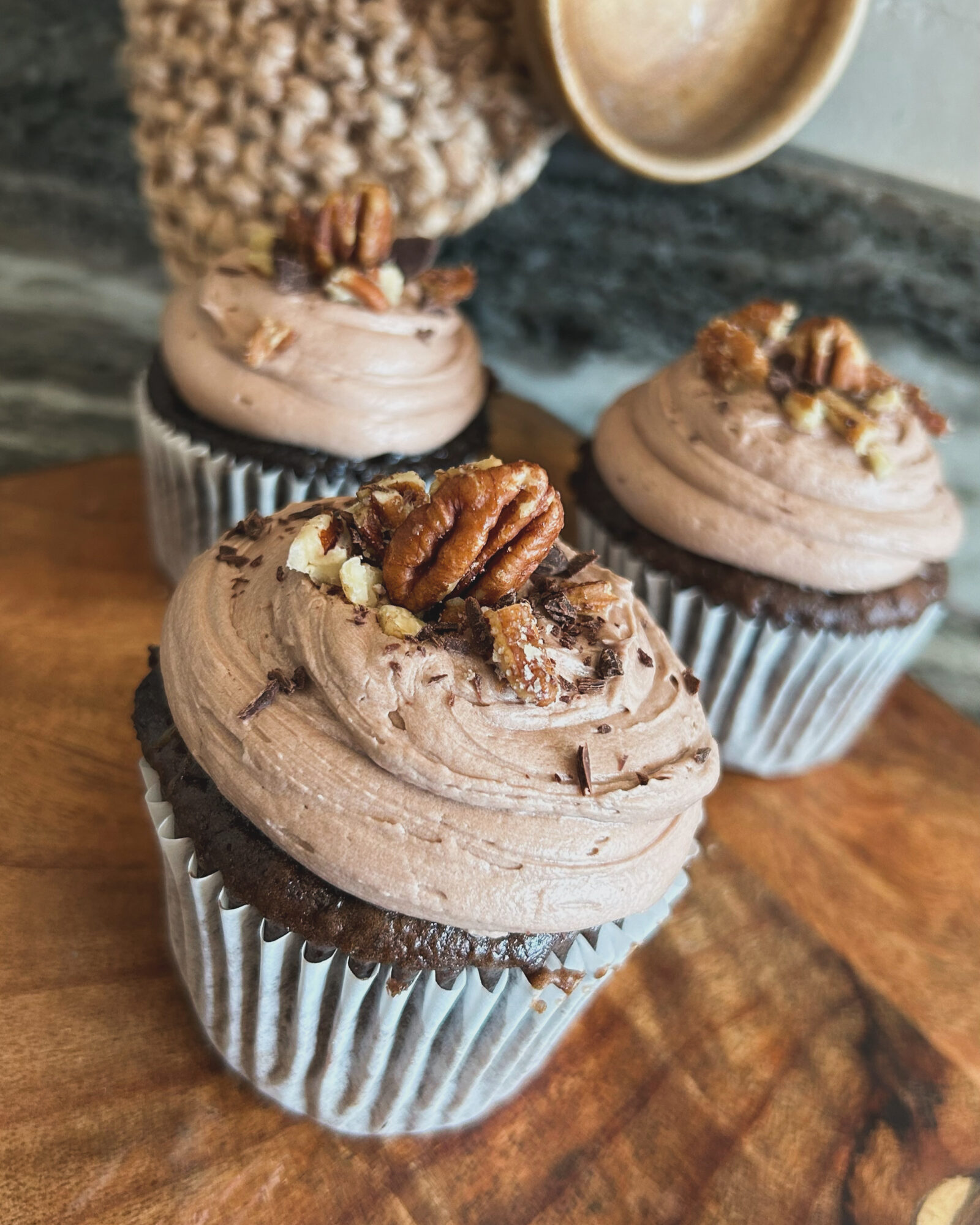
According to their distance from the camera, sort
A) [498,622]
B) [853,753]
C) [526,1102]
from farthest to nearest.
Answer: [853,753]
[526,1102]
[498,622]

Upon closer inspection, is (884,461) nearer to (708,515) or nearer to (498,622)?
(708,515)

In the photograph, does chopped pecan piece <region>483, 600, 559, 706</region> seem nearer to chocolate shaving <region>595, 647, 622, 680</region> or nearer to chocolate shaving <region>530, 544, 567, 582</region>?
chocolate shaving <region>595, 647, 622, 680</region>

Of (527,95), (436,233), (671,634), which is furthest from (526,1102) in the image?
(527,95)

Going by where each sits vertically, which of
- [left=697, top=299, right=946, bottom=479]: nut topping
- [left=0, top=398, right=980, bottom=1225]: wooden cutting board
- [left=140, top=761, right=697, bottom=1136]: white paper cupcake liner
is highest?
[left=697, top=299, right=946, bottom=479]: nut topping

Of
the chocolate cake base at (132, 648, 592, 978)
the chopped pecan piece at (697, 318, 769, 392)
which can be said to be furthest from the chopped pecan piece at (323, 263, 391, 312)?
the chocolate cake base at (132, 648, 592, 978)

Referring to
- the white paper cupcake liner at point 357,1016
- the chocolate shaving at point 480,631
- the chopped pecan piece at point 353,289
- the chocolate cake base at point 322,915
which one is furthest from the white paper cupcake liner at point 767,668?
the chocolate cake base at point 322,915

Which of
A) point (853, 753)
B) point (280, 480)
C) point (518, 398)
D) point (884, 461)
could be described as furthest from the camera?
point (518, 398)

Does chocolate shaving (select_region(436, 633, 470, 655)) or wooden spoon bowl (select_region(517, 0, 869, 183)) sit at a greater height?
wooden spoon bowl (select_region(517, 0, 869, 183))

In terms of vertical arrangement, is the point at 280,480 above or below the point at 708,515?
below
